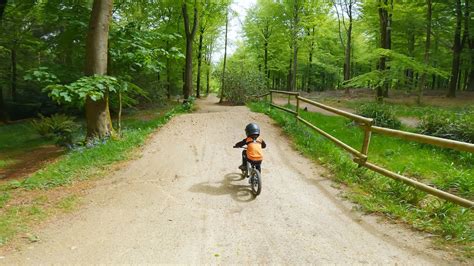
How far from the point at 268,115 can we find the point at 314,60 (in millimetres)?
22262

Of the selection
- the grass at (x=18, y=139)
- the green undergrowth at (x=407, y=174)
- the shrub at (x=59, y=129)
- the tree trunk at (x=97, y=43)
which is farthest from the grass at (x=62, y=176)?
the grass at (x=18, y=139)

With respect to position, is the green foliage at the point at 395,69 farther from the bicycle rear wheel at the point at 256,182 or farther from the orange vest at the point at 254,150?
the bicycle rear wheel at the point at 256,182

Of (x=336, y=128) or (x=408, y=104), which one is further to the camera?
(x=408, y=104)

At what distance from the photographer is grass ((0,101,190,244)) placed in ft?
16.8

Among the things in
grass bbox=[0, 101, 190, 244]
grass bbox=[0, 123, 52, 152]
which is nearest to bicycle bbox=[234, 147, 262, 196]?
grass bbox=[0, 101, 190, 244]

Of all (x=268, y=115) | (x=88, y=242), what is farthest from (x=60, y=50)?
(x=88, y=242)

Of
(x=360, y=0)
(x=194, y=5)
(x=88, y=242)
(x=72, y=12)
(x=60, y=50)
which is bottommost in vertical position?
(x=88, y=242)

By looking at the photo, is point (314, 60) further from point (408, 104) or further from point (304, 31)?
point (408, 104)

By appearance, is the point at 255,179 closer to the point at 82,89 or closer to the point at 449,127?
the point at 82,89

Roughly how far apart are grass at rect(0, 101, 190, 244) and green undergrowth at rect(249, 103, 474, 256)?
4766 millimetres

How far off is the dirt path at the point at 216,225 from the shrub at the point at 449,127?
537cm

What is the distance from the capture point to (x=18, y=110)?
893 inches

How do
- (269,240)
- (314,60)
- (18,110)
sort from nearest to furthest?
(269,240) < (18,110) < (314,60)

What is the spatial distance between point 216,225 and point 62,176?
13.4 ft
